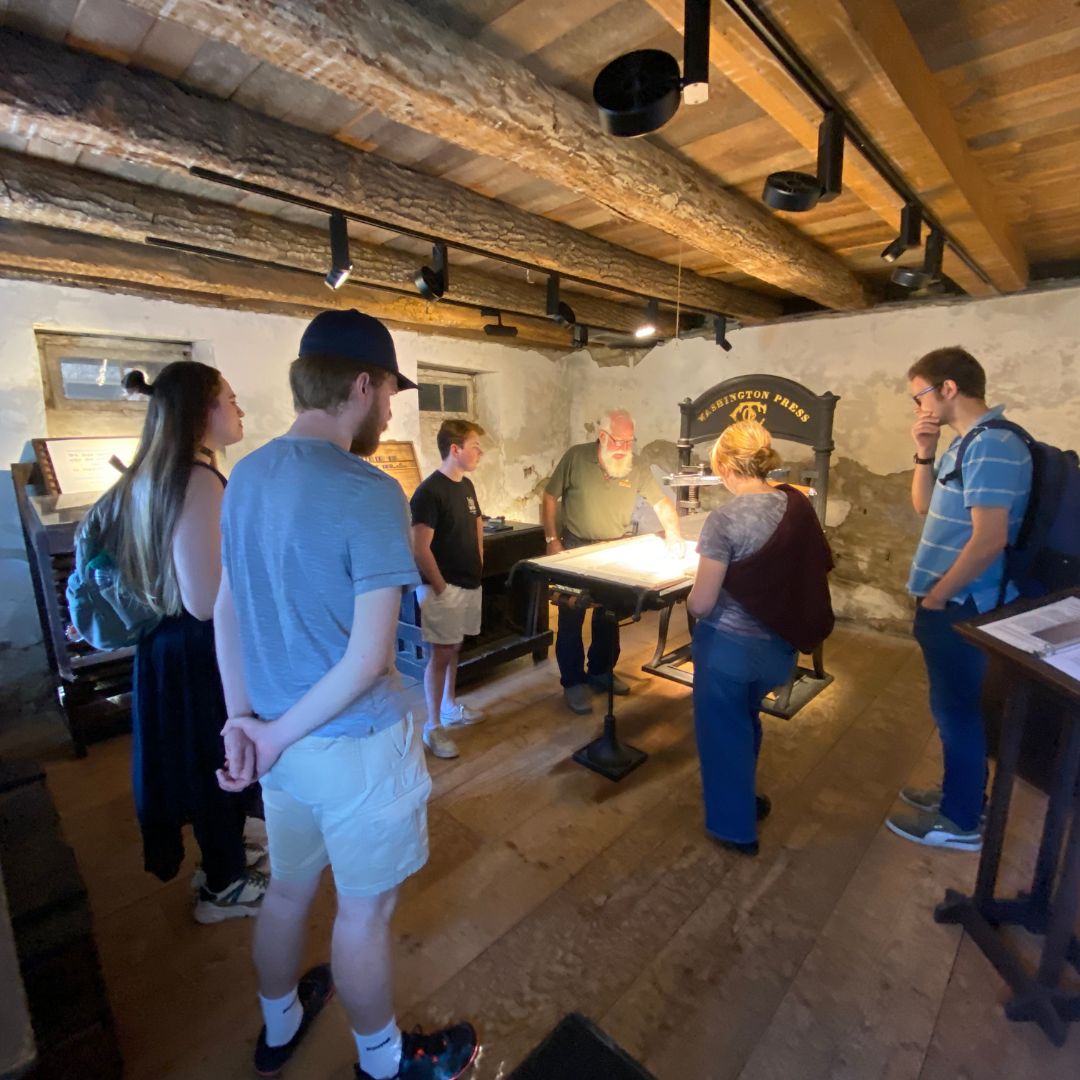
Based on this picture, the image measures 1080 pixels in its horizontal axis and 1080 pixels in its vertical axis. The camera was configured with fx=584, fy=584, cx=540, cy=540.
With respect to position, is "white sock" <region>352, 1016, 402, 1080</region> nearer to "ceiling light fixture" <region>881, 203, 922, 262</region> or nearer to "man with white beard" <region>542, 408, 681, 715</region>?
"man with white beard" <region>542, 408, 681, 715</region>

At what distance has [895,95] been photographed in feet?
5.34

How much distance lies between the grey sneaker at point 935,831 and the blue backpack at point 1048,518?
101 centimetres

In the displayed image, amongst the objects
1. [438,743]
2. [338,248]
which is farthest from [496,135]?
[438,743]

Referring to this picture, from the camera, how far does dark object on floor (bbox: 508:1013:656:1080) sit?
1084 mm

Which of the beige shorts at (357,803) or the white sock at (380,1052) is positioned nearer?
the beige shorts at (357,803)

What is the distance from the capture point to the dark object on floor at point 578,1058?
3.56ft

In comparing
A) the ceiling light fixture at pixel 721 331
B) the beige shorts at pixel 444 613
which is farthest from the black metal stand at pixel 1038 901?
the ceiling light fixture at pixel 721 331

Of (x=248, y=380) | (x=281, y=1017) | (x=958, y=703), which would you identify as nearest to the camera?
(x=281, y=1017)

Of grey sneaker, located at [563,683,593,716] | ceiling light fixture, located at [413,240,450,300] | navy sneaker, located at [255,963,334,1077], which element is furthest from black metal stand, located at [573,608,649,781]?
ceiling light fixture, located at [413,240,450,300]

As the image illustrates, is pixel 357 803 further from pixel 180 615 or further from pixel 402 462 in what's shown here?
pixel 402 462

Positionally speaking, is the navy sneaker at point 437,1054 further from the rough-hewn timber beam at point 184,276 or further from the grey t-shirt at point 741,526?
the rough-hewn timber beam at point 184,276

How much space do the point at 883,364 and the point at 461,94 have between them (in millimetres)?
4025

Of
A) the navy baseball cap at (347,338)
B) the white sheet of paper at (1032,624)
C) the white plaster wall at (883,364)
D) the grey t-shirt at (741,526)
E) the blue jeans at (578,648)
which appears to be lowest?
the blue jeans at (578,648)

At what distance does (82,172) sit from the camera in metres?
2.53
